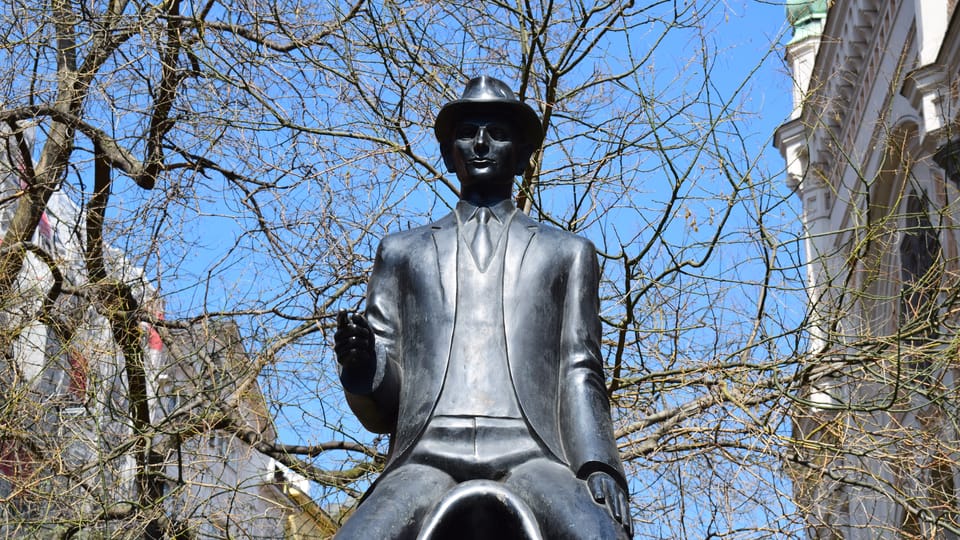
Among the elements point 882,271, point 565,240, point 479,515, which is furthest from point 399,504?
point 882,271

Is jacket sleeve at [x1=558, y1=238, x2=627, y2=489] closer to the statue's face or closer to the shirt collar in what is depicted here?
the shirt collar

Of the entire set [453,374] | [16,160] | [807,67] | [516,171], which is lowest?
[453,374]

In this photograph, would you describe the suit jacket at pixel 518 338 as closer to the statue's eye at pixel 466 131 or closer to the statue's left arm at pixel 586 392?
the statue's left arm at pixel 586 392

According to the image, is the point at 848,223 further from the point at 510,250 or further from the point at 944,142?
the point at 510,250

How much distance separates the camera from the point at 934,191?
18672 mm

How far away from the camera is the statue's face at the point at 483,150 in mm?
4898

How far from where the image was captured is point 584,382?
453 centimetres

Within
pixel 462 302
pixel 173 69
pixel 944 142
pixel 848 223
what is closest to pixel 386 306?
pixel 462 302

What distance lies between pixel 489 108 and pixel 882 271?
1334 centimetres

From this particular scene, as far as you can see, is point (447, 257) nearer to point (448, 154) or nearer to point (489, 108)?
point (448, 154)

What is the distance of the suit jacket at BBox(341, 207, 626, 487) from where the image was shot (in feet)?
14.6

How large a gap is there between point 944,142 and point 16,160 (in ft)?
36.9

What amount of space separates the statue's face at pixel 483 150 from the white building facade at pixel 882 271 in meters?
6.46

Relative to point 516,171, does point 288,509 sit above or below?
below
